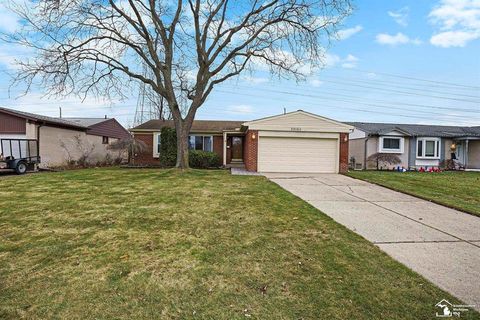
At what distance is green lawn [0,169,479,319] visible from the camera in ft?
8.55

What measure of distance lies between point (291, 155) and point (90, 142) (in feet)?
52.3

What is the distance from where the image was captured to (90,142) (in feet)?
72.2

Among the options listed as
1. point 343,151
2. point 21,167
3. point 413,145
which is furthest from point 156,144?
point 413,145

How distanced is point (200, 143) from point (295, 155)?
769 centimetres

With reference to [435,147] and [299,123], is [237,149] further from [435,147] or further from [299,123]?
[435,147]

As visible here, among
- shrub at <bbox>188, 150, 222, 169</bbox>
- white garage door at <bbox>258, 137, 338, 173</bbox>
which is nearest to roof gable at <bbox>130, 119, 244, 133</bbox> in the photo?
shrub at <bbox>188, 150, 222, 169</bbox>

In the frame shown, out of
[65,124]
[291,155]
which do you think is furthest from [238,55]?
[65,124]

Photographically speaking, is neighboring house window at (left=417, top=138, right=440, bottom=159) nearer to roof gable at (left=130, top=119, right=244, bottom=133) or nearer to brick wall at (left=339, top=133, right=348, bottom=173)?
brick wall at (left=339, top=133, right=348, bottom=173)

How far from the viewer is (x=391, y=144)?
20031 mm

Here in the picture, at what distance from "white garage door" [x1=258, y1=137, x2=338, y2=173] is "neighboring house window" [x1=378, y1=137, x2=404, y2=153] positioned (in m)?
6.33

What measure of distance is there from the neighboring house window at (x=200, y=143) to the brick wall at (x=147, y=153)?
9.03 feet

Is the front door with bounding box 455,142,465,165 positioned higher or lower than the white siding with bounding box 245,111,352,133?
lower

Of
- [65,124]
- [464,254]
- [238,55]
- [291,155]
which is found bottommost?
[464,254]

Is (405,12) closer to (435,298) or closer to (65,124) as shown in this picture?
(435,298)
